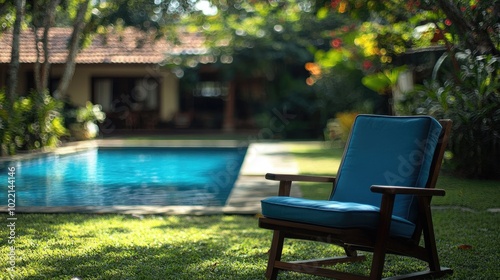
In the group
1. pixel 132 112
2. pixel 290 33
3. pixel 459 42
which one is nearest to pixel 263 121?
pixel 290 33

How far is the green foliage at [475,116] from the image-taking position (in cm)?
945

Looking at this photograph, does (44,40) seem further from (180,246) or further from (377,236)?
(377,236)

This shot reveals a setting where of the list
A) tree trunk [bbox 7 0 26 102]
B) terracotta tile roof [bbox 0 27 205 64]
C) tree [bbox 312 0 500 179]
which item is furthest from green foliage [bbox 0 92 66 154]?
terracotta tile roof [bbox 0 27 205 64]

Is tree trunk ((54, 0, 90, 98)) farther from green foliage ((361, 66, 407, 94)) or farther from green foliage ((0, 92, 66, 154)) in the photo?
green foliage ((361, 66, 407, 94))

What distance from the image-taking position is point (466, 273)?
461 centimetres

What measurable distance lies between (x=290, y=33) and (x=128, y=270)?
741 inches

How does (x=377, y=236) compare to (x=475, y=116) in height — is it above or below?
below

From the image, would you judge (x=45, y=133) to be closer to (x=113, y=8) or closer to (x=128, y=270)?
(x=113, y=8)

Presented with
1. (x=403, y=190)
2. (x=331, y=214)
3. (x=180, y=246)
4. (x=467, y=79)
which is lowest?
(x=180, y=246)

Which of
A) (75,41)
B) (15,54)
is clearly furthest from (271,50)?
(15,54)

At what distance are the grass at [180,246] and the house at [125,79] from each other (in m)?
17.0

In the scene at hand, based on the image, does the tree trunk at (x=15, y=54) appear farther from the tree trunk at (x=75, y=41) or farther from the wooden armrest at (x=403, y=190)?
the wooden armrest at (x=403, y=190)

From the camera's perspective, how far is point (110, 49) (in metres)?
24.2

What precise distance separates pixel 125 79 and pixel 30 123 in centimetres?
1132
